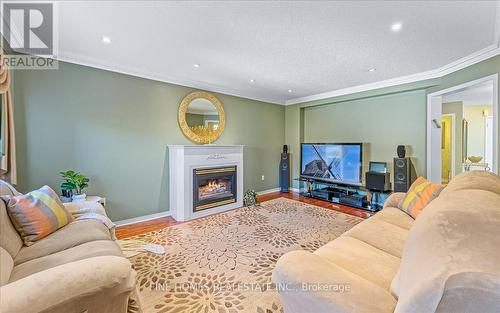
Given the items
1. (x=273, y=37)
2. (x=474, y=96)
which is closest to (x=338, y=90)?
(x=273, y=37)

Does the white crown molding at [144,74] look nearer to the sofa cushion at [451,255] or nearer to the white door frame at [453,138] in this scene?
the sofa cushion at [451,255]

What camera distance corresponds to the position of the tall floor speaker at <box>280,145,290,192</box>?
18.1 feet

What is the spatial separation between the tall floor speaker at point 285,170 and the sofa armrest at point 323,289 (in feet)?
14.4

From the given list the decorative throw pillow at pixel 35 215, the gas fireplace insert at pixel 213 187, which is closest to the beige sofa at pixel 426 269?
the decorative throw pillow at pixel 35 215

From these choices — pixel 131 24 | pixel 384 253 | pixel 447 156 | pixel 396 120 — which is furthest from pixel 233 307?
pixel 447 156

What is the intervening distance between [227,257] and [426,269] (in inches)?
78.6

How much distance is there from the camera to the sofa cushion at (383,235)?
1625 mm

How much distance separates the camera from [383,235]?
70.1 inches

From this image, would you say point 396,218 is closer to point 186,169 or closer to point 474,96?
point 186,169

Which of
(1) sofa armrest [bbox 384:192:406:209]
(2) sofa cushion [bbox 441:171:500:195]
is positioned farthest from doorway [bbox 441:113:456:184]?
(2) sofa cushion [bbox 441:171:500:195]

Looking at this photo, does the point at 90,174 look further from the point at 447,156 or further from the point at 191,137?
the point at 447,156

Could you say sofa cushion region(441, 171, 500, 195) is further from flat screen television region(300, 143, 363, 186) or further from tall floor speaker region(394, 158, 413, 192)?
flat screen television region(300, 143, 363, 186)

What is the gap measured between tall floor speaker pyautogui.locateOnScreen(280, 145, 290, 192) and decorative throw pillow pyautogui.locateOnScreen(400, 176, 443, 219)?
3252mm

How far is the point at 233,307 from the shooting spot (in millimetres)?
1634
